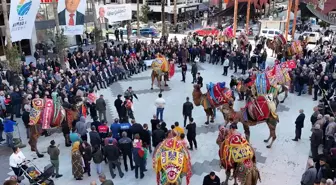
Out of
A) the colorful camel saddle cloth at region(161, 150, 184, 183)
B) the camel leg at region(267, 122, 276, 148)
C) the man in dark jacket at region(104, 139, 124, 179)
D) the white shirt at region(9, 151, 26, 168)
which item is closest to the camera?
the colorful camel saddle cloth at region(161, 150, 184, 183)

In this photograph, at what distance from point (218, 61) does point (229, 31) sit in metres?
4.68

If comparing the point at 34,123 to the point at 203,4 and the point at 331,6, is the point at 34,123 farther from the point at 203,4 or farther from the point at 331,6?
the point at 203,4

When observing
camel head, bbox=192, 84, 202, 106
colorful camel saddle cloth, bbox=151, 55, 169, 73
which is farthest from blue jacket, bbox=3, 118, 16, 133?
colorful camel saddle cloth, bbox=151, 55, 169, 73

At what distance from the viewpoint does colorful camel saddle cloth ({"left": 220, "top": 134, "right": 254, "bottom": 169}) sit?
28.1ft

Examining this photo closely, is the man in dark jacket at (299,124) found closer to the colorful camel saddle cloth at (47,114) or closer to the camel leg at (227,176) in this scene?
the camel leg at (227,176)

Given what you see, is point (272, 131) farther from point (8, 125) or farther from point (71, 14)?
point (71, 14)

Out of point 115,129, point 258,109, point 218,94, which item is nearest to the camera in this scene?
point 115,129

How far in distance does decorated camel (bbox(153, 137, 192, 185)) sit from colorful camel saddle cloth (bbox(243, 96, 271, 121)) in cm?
356

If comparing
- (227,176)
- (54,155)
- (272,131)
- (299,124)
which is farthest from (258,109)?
(54,155)

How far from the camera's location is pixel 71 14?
20.1m

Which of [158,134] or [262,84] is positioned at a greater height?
[262,84]

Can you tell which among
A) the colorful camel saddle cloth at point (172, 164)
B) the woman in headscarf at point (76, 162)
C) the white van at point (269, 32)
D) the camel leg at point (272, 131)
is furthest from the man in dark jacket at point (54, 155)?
the white van at point (269, 32)

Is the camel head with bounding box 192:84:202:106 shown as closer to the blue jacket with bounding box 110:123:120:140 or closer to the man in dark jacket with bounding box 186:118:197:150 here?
the man in dark jacket with bounding box 186:118:197:150

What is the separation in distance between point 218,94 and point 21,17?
972 centimetres
